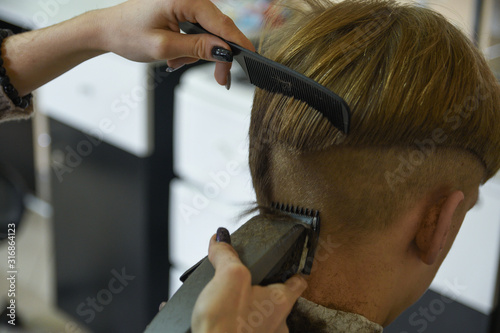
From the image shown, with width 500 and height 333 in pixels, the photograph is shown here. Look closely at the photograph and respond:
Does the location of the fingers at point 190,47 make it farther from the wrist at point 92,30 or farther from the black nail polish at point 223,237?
the black nail polish at point 223,237

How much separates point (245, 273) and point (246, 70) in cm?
28

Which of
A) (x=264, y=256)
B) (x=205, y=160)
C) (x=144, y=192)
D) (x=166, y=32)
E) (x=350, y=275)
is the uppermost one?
(x=166, y=32)

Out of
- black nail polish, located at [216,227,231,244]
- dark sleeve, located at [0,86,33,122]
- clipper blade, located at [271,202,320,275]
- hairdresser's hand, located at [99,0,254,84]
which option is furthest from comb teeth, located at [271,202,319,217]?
dark sleeve, located at [0,86,33,122]

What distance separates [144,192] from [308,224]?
4.19 feet

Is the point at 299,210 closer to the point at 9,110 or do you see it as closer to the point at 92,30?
the point at 92,30

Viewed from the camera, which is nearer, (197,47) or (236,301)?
(236,301)

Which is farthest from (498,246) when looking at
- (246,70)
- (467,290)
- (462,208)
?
(246,70)

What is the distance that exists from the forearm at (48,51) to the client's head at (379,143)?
31 cm

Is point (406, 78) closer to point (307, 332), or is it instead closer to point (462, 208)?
point (462, 208)

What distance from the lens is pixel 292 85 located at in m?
0.76

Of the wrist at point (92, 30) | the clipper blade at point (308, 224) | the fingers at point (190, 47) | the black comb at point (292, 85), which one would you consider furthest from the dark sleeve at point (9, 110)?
the clipper blade at point (308, 224)

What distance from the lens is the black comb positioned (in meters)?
0.72

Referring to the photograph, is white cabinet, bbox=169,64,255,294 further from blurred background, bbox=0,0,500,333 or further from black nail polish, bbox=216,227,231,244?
black nail polish, bbox=216,227,231,244

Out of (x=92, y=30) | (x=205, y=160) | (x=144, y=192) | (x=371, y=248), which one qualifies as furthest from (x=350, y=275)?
(x=144, y=192)
